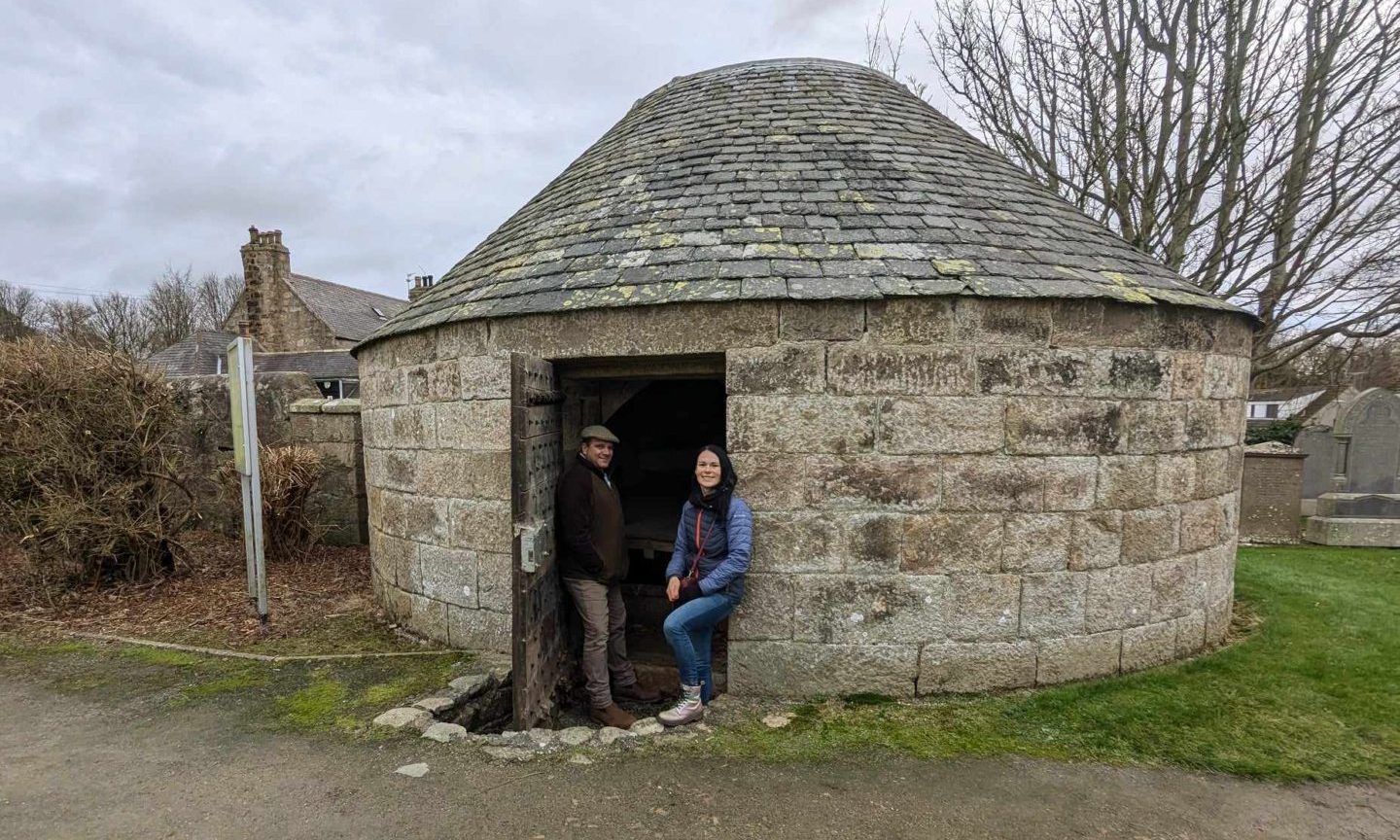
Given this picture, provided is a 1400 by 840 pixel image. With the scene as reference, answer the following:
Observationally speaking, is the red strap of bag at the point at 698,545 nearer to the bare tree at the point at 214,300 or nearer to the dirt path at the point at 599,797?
the dirt path at the point at 599,797

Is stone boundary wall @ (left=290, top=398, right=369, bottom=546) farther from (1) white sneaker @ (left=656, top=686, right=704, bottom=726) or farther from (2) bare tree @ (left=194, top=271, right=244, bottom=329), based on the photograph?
(2) bare tree @ (left=194, top=271, right=244, bottom=329)

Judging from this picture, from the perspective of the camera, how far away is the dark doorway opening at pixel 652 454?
16.7 ft

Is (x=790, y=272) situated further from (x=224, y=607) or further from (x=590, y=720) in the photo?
(x=224, y=607)

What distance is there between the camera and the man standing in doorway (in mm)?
4270

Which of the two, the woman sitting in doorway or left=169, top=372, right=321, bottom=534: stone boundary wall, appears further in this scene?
left=169, top=372, right=321, bottom=534: stone boundary wall

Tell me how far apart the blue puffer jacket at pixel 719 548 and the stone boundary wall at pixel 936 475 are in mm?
207

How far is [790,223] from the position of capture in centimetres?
468

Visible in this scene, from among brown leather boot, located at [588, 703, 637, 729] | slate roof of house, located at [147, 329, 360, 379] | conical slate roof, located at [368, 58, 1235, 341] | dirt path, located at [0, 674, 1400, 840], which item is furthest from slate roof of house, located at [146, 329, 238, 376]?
brown leather boot, located at [588, 703, 637, 729]

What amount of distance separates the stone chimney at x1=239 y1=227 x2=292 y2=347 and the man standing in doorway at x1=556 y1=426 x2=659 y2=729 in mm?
22081

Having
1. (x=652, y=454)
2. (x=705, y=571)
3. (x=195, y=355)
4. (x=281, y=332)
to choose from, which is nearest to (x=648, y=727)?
(x=705, y=571)

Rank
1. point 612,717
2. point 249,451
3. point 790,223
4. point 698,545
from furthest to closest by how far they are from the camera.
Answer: point 249,451 → point 790,223 → point 612,717 → point 698,545

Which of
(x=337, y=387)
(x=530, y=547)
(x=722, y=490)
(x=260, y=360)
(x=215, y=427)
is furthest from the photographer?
(x=337, y=387)

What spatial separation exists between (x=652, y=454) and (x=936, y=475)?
4674 millimetres

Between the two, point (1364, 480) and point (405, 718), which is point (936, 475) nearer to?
point (405, 718)
